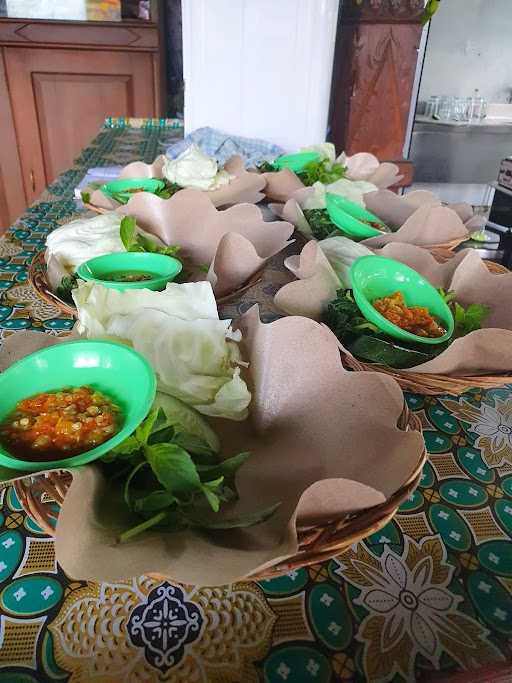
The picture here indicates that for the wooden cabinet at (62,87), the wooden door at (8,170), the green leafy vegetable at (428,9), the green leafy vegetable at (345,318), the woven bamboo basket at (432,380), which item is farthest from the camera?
the wooden door at (8,170)

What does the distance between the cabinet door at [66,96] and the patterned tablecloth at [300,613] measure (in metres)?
3.60

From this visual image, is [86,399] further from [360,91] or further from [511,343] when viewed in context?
[360,91]

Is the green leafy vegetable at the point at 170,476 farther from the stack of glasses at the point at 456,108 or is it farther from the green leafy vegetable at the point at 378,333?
the stack of glasses at the point at 456,108

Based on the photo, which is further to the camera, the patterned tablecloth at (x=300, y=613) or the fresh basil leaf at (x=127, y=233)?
the fresh basil leaf at (x=127, y=233)

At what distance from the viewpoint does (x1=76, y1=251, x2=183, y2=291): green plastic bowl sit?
0.87 m

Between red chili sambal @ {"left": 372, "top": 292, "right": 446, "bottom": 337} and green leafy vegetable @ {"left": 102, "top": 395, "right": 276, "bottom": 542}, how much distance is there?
0.38m

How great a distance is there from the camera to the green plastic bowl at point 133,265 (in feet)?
2.84

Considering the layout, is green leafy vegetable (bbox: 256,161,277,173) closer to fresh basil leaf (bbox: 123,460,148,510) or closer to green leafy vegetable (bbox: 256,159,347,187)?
green leafy vegetable (bbox: 256,159,347,187)

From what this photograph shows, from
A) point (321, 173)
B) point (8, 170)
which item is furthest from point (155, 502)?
point (8, 170)

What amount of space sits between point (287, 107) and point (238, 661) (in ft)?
6.41

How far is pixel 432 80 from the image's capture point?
4.65m

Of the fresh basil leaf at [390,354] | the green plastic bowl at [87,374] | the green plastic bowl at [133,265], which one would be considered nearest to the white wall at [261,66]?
the green plastic bowl at [133,265]

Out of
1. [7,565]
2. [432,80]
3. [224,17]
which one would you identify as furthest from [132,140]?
[432,80]

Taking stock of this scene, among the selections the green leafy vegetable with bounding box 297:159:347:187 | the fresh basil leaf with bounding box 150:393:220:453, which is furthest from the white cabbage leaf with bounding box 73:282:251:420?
the green leafy vegetable with bounding box 297:159:347:187
